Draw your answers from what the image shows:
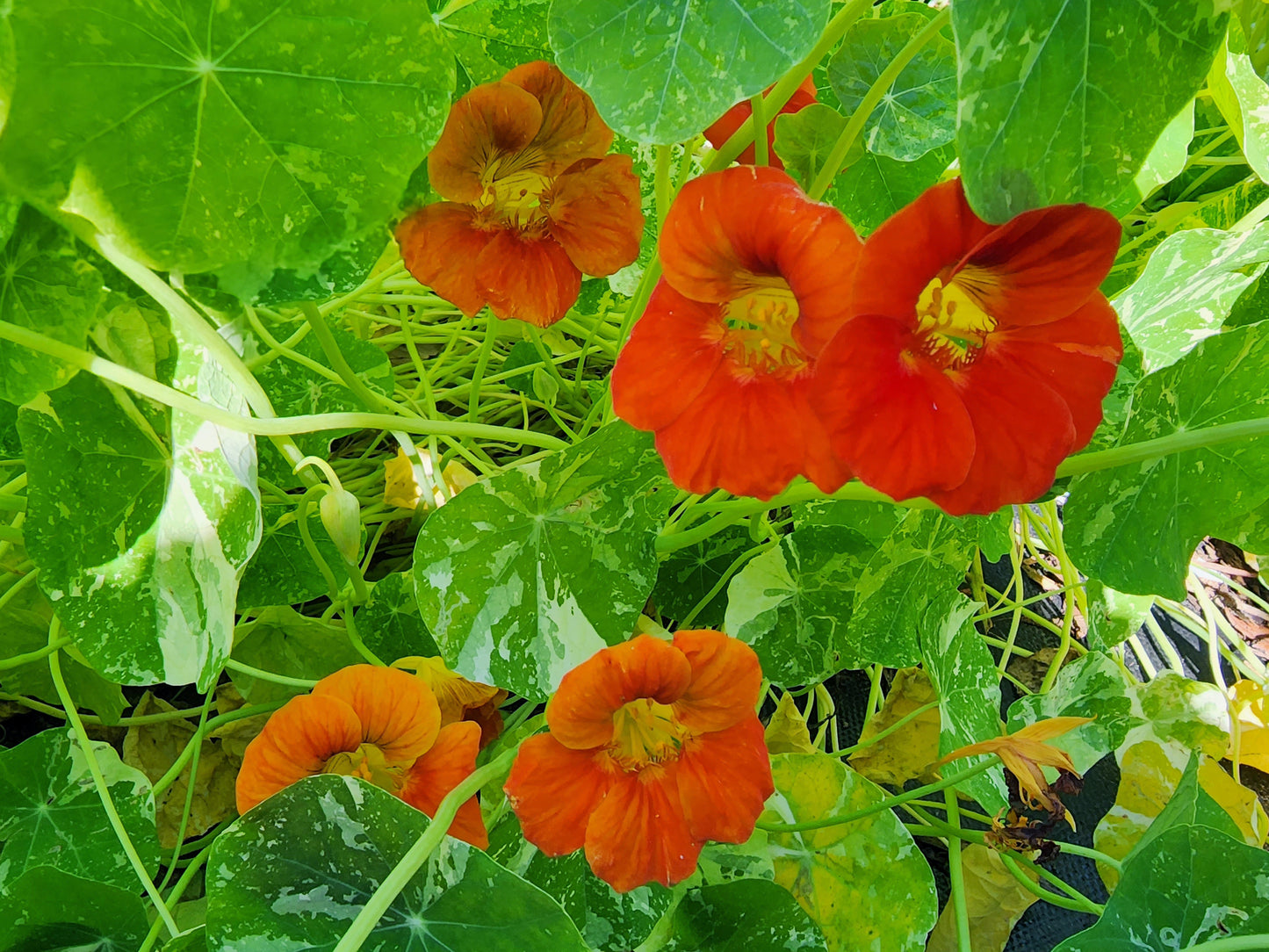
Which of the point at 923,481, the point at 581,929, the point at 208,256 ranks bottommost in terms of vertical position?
the point at 581,929

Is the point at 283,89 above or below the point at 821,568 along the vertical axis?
above

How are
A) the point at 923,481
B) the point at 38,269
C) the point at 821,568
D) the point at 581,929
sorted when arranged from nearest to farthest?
the point at 923,481, the point at 38,269, the point at 581,929, the point at 821,568

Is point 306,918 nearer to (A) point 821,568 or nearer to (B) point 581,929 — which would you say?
(B) point 581,929

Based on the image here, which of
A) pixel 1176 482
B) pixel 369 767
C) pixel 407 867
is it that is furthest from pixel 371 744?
pixel 1176 482

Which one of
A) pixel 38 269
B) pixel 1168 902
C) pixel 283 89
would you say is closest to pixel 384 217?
pixel 283 89

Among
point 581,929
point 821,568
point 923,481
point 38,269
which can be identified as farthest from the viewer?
point 821,568

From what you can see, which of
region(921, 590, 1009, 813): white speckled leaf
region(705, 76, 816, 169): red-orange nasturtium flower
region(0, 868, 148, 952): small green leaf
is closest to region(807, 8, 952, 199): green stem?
region(705, 76, 816, 169): red-orange nasturtium flower

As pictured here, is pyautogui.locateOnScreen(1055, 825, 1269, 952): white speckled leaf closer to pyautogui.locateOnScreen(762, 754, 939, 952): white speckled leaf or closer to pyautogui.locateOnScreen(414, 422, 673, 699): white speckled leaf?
pyautogui.locateOnScreen(762, 754, 939, 952): white speckled leaf

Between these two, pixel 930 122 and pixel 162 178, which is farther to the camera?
pixel 930 122
